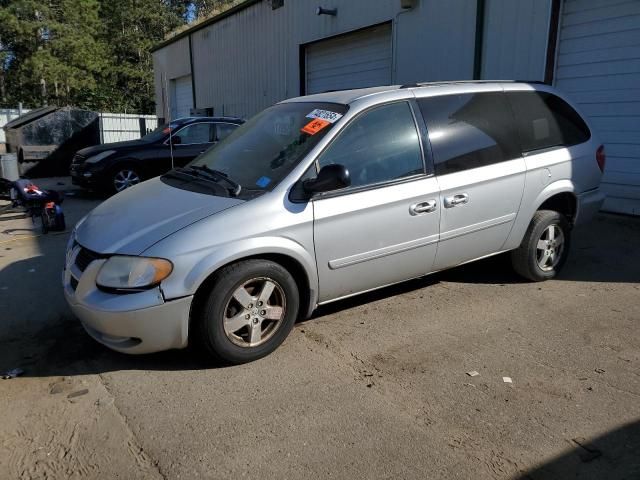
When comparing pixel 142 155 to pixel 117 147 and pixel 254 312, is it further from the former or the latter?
pixel 254 312

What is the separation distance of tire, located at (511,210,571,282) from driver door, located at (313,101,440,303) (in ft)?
3.92

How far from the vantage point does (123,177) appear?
10.5 meters

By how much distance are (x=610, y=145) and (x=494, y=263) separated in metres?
3.54

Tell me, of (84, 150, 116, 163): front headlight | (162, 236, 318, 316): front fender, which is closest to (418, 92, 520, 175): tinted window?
(162, 236, 318, 316): front fender

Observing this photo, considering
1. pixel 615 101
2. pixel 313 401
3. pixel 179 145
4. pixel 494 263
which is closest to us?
pixel 313 401

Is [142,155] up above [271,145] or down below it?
below

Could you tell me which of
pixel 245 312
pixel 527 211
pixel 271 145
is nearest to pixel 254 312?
pixel 245 312

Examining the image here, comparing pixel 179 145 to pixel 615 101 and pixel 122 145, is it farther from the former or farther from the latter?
pixel 615 101

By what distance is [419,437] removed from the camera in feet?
9.03

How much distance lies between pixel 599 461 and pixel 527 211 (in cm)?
256

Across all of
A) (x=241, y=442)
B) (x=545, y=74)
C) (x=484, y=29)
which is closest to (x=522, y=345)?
(x=241, y=442)

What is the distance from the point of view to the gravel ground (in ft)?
8.45

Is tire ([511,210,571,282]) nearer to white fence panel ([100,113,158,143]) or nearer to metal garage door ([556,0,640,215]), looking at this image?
metal garage door ([556,0,640,215])

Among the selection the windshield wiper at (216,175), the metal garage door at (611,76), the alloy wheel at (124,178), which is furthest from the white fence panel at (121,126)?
the windshield wiper at (216,175)
